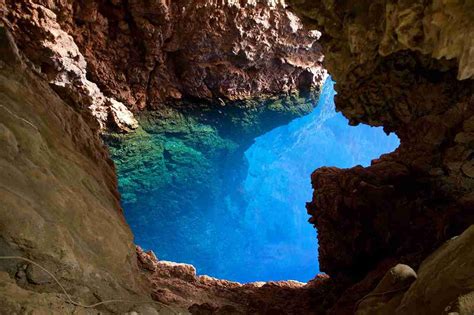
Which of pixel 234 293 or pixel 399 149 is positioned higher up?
pixel 399 149

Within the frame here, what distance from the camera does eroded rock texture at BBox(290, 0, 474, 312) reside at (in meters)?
4.52

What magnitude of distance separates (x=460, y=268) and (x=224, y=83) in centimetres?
1256

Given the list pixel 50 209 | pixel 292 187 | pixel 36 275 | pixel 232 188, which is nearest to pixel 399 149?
pixel 50 209

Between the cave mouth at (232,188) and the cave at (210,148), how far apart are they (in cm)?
12

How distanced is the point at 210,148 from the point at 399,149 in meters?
9.55

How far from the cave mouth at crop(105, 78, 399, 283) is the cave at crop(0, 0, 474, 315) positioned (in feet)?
A: 0.39

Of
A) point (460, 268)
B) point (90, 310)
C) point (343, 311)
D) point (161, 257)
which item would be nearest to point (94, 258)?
point (90, 310)

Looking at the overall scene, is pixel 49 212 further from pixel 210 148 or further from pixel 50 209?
pixel 210 148

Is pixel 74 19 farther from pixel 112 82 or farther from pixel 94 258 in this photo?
pixel 94 258

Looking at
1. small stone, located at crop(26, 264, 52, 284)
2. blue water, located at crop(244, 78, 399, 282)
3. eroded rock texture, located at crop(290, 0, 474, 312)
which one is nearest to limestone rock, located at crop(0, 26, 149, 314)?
small stone, located at crop(26, 264, 52, 284)

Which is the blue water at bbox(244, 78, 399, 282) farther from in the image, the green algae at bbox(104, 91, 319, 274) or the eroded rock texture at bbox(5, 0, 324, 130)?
the eroded rock texture at bbox(5, 0, 324, 130)

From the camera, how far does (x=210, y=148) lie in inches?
647

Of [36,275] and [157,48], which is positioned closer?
[36,275]

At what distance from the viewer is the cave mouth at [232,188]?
1497cm
